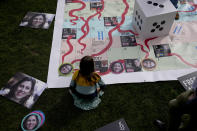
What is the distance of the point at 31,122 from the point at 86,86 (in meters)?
0.45

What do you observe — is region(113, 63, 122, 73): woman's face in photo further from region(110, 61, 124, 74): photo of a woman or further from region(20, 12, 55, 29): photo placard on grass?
region(20, 12, 55, 29): photo placard on grass

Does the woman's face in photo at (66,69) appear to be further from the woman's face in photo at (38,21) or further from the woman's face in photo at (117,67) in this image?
the woman's face in photo at (38,21)

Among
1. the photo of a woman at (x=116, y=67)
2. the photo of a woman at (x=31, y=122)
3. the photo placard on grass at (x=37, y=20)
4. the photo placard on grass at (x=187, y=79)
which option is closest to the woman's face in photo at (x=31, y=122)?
the photo of a woman at (x=31, y=122)

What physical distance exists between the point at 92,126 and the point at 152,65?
65 centimetres

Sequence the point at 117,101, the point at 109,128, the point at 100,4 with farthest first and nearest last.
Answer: the point at 100,4 < the point at 117,101 < the point at 109,128

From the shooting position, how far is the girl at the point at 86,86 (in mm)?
1011

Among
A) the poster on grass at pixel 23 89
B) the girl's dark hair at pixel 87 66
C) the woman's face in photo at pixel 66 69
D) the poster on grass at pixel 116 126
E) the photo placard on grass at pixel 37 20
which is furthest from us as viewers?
the photo placard on grass at pixel 37 20

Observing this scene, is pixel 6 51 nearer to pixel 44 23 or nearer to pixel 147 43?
pixel 44 23

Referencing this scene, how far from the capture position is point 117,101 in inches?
49.9

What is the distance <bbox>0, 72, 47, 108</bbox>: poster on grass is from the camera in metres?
1.28

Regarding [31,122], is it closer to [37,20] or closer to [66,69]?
[66,69]

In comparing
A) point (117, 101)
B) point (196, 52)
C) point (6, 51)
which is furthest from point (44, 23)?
point (196, 52)

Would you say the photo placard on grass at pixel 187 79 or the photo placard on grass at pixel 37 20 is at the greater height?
the photo placard on grass at pixel 37 20

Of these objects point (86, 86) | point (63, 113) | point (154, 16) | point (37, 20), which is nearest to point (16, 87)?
point (63, 113)
